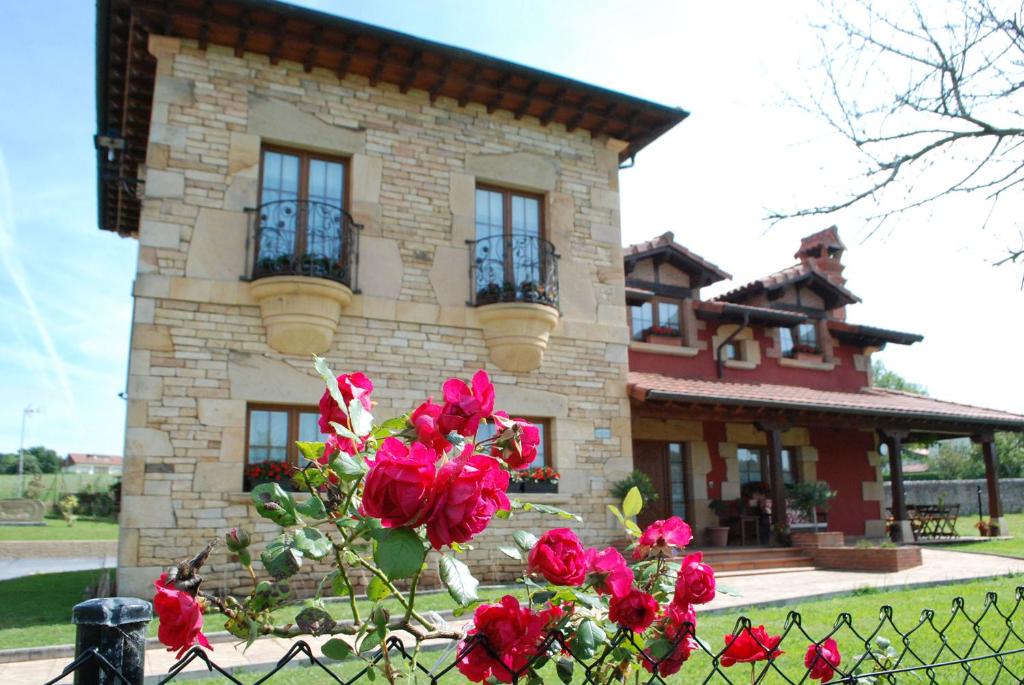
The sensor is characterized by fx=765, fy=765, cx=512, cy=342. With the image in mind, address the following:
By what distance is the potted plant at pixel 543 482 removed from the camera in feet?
33.5

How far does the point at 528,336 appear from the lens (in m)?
10.2

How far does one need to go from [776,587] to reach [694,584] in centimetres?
831

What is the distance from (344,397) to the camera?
1.74 meters

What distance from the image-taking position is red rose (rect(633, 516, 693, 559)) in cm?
185

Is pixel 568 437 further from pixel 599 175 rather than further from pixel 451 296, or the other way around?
pixel 599 175

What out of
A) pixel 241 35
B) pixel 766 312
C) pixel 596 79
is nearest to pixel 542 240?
pixel 596 79

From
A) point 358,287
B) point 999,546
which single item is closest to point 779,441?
point 999,546

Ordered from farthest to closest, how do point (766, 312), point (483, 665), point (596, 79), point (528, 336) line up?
1. point (766, 312)
2. point (596, 79)
3. point (528, 336)
4. point (483, 665)

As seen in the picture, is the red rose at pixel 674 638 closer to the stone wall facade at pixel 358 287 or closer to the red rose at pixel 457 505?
the red rose at pixel 457 505

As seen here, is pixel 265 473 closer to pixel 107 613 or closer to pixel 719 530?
pixel 719 530

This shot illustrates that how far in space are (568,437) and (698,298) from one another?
17.4 ft

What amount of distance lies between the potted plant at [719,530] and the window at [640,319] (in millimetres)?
3213

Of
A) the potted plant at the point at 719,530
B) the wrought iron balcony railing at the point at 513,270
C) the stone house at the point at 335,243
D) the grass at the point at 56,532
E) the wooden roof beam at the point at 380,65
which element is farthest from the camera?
the grass at the point at 56,532

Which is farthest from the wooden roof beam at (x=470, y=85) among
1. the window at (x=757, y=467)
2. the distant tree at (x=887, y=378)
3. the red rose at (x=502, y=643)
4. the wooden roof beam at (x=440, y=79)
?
the distant tree at (x=887, y=378)
